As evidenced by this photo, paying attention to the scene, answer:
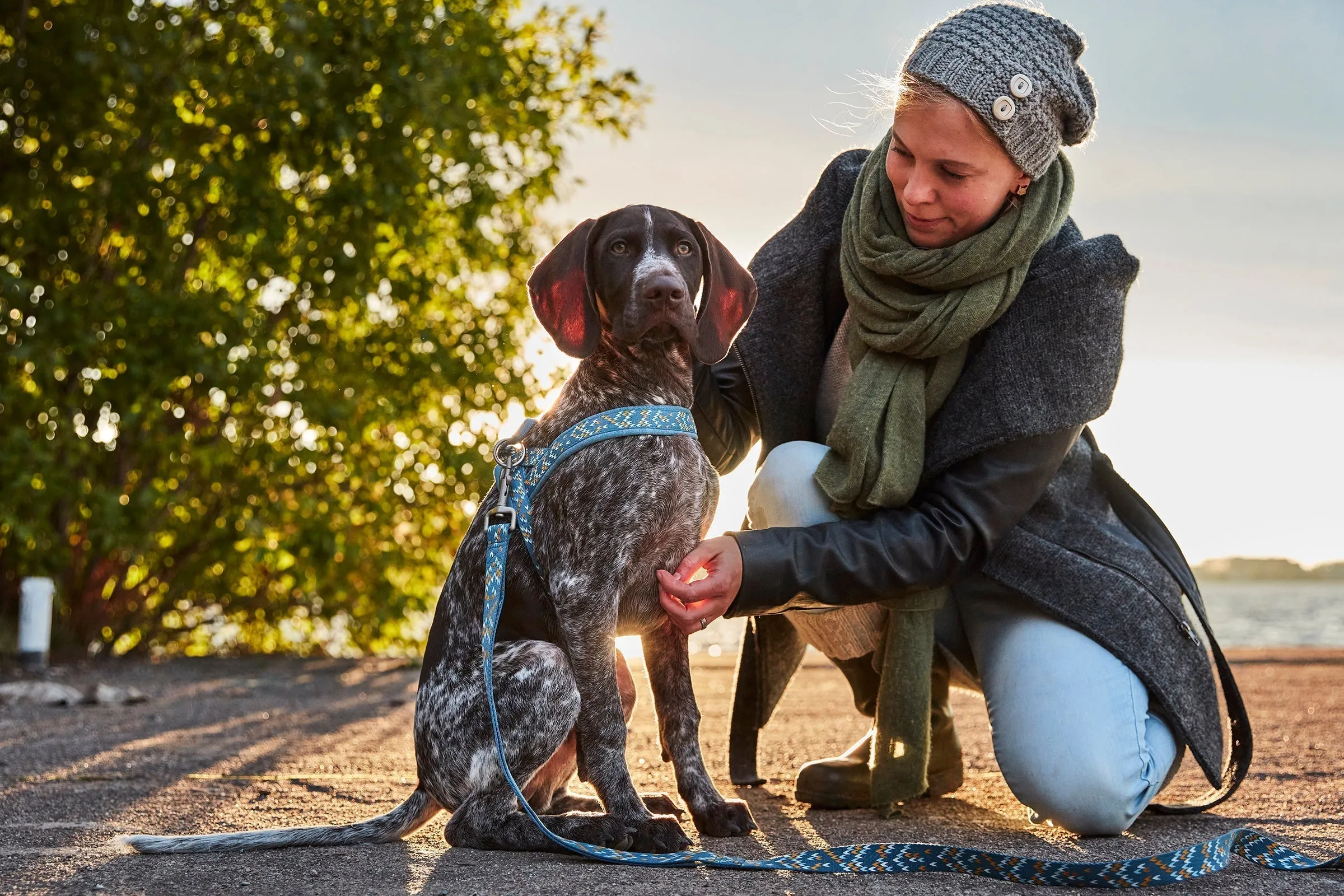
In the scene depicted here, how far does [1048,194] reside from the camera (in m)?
2.80

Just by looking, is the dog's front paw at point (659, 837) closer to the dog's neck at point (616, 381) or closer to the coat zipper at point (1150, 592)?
the dog's neck at point (616, 381)

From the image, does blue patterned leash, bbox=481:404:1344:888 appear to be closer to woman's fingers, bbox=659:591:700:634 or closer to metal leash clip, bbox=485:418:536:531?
metal leash clip, bbox=485:418:536:531

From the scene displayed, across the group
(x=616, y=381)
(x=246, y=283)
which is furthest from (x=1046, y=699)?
(x=246, y=283)

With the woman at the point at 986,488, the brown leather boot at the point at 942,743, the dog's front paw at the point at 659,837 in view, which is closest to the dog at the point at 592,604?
the dog's front paw at the point at 659,837

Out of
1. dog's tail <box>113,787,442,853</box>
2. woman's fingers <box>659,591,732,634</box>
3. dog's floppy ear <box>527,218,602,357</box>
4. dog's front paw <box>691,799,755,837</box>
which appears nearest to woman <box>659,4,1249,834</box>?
woman's fingers <box>659,591,732,634</box>

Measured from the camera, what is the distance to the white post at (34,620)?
6.75 metres

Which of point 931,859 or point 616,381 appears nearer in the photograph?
point 931,859

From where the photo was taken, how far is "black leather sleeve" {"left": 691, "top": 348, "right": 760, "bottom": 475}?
3279mm

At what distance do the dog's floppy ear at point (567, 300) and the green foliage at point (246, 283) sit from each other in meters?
4.34

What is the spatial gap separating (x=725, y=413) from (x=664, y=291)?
70 cm

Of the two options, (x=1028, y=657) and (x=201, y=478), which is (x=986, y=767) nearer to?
(x=1028, y=657)

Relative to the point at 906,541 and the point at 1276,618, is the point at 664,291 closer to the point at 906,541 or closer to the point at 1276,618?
the point at 906,541

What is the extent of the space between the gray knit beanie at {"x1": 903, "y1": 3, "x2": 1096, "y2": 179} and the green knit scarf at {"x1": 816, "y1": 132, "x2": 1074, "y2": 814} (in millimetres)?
149

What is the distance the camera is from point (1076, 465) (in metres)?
3.10
